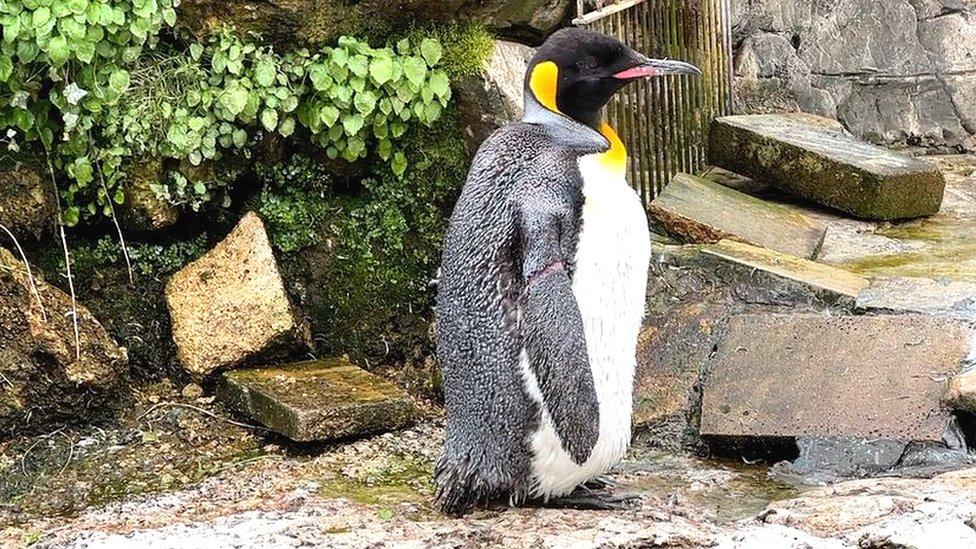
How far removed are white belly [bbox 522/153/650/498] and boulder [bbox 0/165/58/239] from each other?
1852 mm

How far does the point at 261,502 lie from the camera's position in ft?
11.1

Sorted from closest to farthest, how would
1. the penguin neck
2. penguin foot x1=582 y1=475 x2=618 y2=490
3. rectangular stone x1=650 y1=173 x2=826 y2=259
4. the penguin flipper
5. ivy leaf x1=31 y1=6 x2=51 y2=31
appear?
the penguin flipper, the penguin neck, penguin foot x1=582 y1=475 x2=618 y2=490, ivy leaf x1=31 y1=6 x2=51 y2=31, rectangular stone x1=650 y1=173 x2=826 y2=259

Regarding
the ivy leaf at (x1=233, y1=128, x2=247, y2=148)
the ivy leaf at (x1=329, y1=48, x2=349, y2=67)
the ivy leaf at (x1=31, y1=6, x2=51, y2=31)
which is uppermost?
the ivy leaf at (x1=31, y1=6, x2=51, y2=31)

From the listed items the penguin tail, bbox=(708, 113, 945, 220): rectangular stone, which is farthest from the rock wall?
the penguin tail

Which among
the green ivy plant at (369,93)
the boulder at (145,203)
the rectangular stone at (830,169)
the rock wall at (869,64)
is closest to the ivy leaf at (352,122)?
the green ivy plant at (369,93)

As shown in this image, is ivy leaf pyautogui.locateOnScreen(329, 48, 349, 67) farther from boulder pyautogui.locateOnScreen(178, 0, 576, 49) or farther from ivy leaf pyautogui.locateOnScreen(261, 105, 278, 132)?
ivy leaf pyautogui.locateOnScreen(261, 105, 278, 132)

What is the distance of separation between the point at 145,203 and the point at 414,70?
0.97 m

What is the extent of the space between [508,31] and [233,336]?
1422 mm

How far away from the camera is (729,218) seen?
16.3 feet

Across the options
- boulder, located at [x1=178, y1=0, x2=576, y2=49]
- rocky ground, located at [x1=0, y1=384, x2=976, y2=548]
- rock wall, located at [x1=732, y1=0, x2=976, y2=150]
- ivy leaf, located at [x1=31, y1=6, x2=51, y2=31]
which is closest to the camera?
rocky ground, located at [x1=0, y1=384, x2=976, y2=548]

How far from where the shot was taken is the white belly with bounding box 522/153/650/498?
3.04 meters

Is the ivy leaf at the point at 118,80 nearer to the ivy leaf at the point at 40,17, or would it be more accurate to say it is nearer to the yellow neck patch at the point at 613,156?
the ivy leaf at the point at 40,17

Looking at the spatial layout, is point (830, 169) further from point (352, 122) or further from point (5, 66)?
point (5, 66)

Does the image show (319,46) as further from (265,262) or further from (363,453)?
(363,453)
